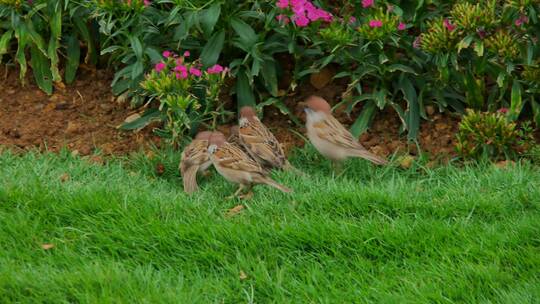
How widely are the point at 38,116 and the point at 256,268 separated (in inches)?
146

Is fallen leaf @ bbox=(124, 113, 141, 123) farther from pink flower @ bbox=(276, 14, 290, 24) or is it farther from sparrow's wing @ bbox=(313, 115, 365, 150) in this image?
sparrow's wing @ bbox=(313, 115, 365, 150)

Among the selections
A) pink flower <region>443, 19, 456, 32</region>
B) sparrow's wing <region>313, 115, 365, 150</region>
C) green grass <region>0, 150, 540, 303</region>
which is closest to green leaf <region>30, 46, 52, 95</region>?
green grass <region>0, 150, 540, 303</region>

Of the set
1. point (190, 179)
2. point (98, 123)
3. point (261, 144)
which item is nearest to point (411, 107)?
point (261, 144)

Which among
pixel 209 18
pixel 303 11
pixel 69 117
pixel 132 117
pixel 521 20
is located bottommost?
pixel 69 117

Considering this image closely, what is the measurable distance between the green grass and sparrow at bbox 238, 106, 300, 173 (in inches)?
8.0

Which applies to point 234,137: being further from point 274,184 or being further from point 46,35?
point 46,35

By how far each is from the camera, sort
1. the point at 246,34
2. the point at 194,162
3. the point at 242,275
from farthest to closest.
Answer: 1. the point at 246,34
2. the point at 194,162
3. the point at 242,275

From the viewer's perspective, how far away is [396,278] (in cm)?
571

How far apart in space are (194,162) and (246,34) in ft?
4.73

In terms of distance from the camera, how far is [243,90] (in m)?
8.41

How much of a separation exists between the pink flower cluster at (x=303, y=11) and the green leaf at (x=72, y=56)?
2191 millimetres

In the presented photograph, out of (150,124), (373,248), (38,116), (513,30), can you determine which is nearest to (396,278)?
(373,248)

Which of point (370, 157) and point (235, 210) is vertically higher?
point (370, 157)

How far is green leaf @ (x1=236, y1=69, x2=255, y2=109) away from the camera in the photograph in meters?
8.38
